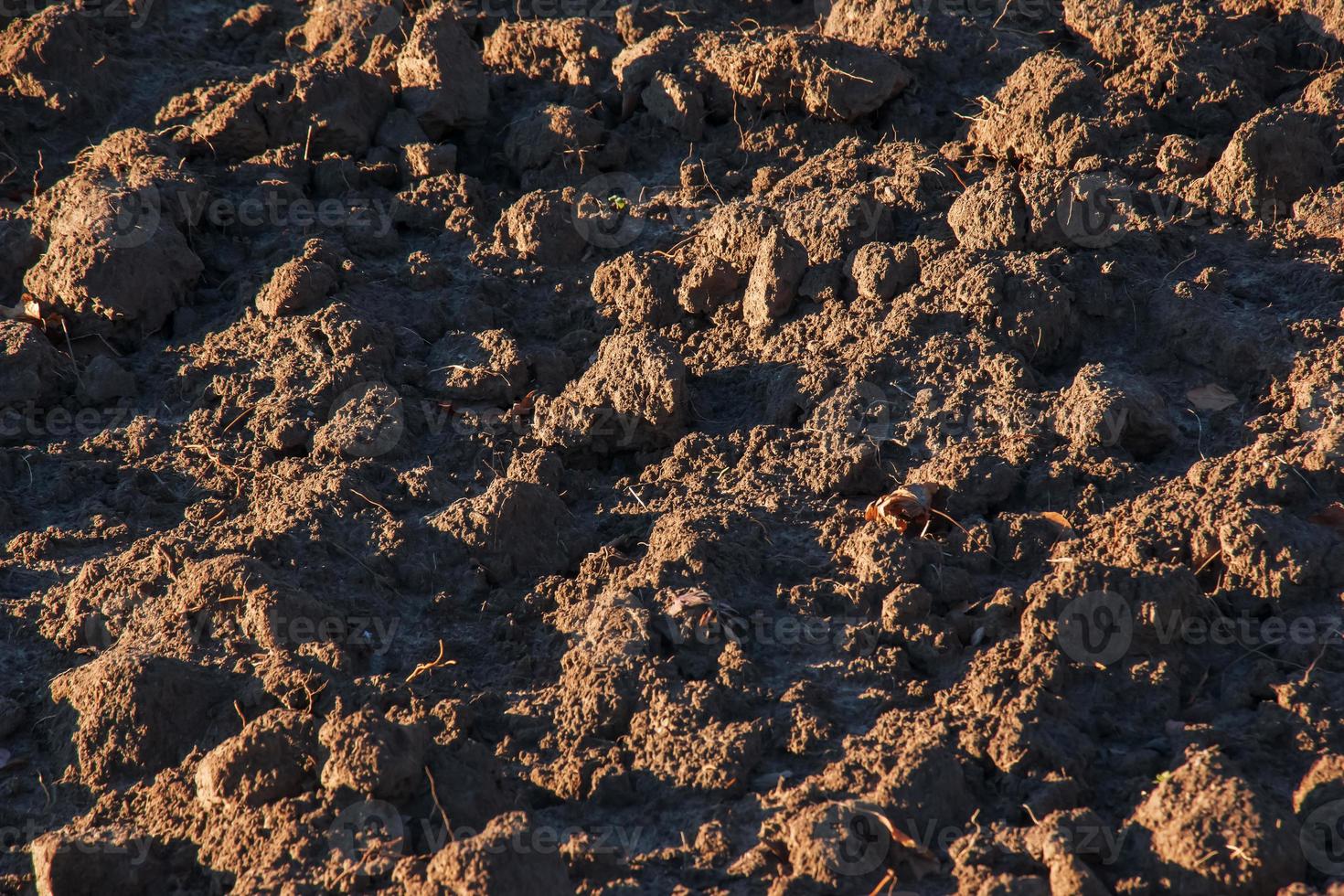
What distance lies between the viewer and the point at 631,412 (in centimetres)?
436

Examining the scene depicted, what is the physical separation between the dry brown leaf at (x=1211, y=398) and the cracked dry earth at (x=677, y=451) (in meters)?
0.01

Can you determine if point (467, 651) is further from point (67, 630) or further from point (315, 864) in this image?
point (67, 630)

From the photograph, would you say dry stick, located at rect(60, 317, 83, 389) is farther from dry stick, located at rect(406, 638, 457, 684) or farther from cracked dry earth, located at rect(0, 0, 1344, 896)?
dry stick, located at rect(406, 638, 457, 684)

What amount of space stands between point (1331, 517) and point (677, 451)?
6.59 feet

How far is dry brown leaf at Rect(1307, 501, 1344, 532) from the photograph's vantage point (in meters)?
3.65

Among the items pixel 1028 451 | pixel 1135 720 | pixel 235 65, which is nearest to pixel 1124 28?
pixel 1028 451

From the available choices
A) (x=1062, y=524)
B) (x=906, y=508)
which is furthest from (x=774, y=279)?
(x=1062, y=524)

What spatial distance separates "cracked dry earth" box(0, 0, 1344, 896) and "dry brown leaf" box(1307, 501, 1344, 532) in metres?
0.01

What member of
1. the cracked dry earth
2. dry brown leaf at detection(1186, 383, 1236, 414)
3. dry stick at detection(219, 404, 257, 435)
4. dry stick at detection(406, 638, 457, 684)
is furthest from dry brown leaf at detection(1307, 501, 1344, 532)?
dry stick at detection(219, 404, 257, 435)

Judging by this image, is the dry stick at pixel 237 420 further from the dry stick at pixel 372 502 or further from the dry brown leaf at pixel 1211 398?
the dry brown leaf at pixel 1211 398

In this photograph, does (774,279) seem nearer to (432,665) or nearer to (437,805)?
(432,665)

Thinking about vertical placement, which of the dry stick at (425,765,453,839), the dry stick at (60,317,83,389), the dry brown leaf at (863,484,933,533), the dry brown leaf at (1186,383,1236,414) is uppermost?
the dry stick at (60,317,83,389)

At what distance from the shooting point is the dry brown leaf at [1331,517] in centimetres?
365

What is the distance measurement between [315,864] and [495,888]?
55cm
